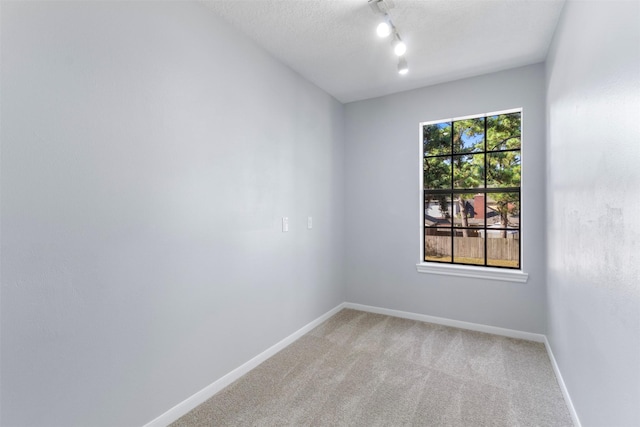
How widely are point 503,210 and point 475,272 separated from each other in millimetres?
724

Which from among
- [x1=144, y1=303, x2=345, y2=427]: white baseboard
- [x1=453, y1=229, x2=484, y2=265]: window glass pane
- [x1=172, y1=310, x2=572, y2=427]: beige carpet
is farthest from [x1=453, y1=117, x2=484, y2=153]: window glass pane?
[x1=144, y1=303, x2=345, y2=427]: white baseboard

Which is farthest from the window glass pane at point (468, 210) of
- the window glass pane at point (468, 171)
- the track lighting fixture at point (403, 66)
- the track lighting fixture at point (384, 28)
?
the track lighting fixture at point (384, 28)

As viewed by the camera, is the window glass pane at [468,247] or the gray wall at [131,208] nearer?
the gray wall at [131,208]

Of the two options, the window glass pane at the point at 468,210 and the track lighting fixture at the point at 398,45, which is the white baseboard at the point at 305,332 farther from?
the track lighting fixture at the point at 398,45

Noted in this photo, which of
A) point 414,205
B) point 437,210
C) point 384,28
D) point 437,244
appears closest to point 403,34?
point 384,28

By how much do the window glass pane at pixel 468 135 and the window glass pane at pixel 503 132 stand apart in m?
0.08

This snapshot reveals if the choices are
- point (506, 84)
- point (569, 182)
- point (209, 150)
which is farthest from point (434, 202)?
point (209, 150)

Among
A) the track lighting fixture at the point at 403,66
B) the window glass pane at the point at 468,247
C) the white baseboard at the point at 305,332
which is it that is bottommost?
the white baseboard at the point at 305,332

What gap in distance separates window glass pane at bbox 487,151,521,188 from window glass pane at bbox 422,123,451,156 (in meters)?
0.46

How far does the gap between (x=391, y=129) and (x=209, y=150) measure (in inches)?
88.8

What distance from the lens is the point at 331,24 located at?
7.18 feet

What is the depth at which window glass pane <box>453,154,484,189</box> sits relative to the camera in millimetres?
3230

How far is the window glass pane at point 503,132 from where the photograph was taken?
3.14m

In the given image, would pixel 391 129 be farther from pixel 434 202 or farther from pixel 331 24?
pixel 331 24
